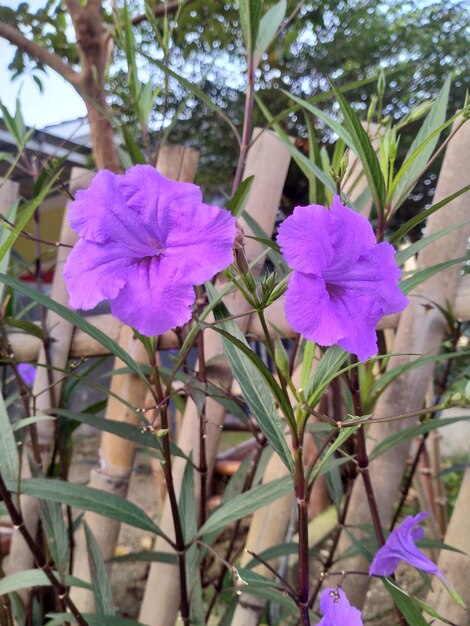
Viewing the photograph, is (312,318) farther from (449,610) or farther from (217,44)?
(217,44)

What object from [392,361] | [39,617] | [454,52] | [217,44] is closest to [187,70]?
[217,44]

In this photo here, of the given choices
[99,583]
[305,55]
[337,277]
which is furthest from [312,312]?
[305,55]

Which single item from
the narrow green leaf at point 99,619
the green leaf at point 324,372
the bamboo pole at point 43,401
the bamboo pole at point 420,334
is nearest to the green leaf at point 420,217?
the green leaf at point 324,372

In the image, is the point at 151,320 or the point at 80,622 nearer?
the point at 151,320

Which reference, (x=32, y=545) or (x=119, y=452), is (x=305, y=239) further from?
(x=119, y=452)

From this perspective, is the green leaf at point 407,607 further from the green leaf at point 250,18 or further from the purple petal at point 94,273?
the green leaf at point 250,18

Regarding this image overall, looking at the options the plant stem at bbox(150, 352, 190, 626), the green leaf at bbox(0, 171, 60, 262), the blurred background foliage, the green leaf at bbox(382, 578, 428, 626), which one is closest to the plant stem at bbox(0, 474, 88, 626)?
the plant stem at bbox(150, 352, 190, 626)

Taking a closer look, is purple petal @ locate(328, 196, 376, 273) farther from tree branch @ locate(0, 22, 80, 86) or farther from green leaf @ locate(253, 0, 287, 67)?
tree branch @ locate(0, 22, 80, 86)
